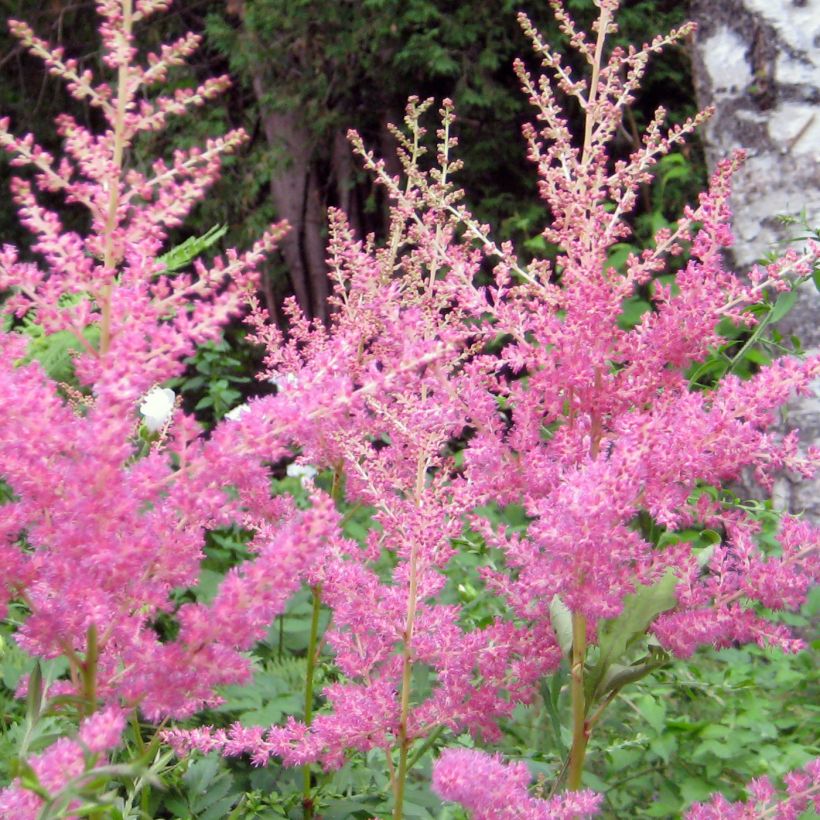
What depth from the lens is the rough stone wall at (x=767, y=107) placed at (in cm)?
246

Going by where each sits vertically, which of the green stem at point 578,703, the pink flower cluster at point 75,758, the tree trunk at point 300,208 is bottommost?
the tree trunk at point 300,208

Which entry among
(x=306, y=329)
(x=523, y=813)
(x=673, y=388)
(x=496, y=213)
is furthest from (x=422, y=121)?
(x=523, y=813)

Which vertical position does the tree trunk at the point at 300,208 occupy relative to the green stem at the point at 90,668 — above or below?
below

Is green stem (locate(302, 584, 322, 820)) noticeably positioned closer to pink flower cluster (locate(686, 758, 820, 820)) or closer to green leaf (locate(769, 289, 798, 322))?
pink flower cluster (locate(686, 758, 820, 820))

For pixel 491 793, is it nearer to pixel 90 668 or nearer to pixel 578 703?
pixel 578 703

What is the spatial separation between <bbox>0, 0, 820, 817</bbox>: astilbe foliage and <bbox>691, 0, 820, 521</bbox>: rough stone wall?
1.32 m

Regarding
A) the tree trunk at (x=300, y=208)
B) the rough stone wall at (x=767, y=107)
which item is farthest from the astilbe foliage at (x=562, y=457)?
the tree trunk at (x=300, y=208)

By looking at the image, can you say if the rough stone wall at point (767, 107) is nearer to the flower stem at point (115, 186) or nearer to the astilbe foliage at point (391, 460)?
the astilbe foliage at point (391, 460)

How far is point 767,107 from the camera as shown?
8.41ft

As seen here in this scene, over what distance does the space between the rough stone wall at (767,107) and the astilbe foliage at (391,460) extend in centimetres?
132

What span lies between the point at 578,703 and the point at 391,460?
37cm

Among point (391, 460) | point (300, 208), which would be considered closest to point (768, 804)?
point (391, 460)

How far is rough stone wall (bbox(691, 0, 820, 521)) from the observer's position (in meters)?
2.46

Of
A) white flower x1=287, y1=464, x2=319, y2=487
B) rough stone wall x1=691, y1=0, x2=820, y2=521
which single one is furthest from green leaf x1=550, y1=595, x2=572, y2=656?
rough stone wall x1=691, y1=0, x2=820, y2=521
